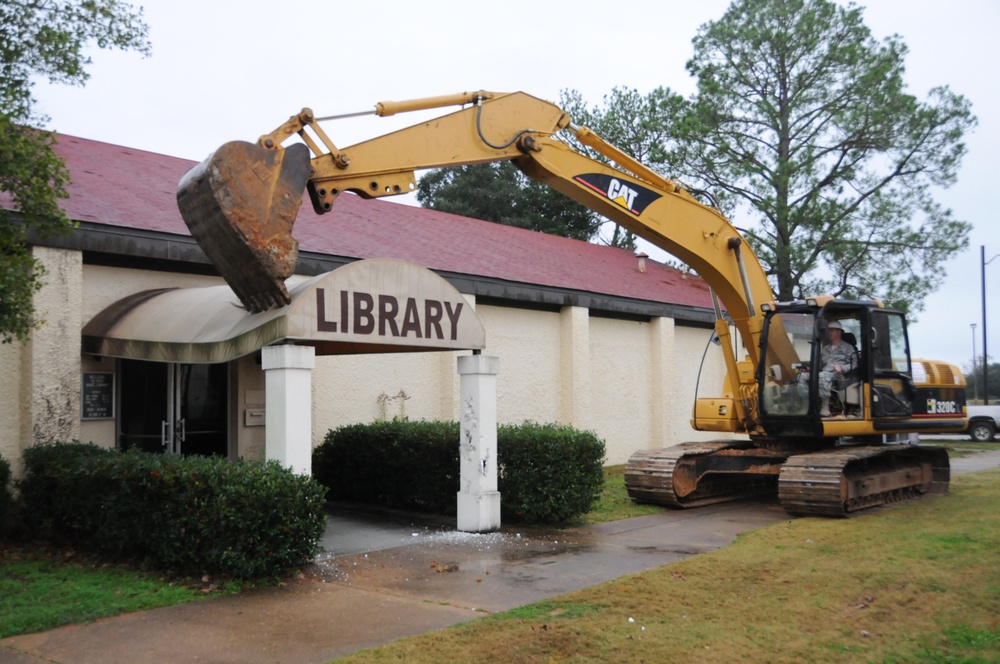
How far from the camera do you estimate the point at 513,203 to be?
4222 centimetres

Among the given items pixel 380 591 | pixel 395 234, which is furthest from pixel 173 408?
pixel 395 234

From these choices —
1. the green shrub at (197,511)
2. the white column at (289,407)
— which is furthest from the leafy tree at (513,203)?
the green shrub at (197,511)

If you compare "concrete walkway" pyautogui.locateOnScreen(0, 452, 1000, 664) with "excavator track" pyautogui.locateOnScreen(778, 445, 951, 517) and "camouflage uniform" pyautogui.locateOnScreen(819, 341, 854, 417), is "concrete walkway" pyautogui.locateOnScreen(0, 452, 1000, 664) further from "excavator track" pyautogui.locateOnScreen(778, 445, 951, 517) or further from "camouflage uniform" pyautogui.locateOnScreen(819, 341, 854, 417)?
"camouflage uniform" pyautogui.locateOnScreen(819, 341, 854, 417)

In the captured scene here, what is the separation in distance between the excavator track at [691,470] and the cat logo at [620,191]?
3.73m

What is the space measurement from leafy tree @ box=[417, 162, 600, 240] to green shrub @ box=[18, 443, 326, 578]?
3299 centimetres

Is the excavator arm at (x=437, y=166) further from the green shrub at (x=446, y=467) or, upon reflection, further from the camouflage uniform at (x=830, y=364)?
the green shrub at (x=446, y=467)

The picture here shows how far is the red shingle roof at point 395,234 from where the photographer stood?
12820 millimetres

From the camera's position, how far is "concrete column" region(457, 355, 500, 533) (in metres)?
10.9

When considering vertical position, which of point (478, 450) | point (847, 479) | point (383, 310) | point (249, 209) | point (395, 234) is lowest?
point (847, 479)

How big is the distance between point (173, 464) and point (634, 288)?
14332 millimetres

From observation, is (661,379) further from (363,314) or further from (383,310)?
(363,314)

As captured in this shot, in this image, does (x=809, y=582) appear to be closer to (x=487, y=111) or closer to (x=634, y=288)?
(x=487, y=111)

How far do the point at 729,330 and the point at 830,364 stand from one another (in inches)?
63.3

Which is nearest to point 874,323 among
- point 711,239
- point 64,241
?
point 711,239
